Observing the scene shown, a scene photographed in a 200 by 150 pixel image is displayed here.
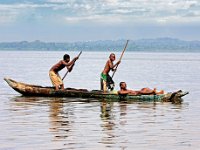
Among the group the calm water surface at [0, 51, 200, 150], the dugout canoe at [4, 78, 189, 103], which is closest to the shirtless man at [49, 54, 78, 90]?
the dugout canoe at [4, 78, 189, 103]

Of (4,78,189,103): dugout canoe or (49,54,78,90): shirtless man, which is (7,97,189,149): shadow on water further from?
(49,54,78,90): shirtless man

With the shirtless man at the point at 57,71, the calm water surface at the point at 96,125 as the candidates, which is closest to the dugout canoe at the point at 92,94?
the shirtless man at the point at 57,71

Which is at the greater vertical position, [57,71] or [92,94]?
[57,71]

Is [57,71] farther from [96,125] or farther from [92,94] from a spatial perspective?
[96,125]

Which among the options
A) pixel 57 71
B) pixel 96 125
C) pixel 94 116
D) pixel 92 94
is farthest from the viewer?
pixel 57 71

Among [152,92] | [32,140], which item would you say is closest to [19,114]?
[32,140]

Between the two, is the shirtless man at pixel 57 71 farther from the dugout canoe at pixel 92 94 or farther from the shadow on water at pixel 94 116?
the shadow on water at pixel 94 116

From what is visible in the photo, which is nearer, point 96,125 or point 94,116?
point 96,125

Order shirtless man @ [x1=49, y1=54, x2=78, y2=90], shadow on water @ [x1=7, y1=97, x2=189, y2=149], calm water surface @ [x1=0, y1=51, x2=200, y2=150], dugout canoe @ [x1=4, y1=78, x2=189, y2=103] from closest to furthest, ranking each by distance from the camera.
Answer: calm water surface @ [x1=0, y1=51, x2=200, y2=150] < shadow on water @ [x1=7, y1=97, x2=189, y2=149] < dugout canoe @ [x1=4, y1=78, x2=189, y2=103] < shirtless man @ [x1=49, y1=54, x2=78, y2=90]

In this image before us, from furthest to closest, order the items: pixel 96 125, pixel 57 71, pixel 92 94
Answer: pixel 57 71 < pixel 92 94 < pixel 96 125

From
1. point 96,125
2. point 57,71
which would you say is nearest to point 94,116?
point 96,125

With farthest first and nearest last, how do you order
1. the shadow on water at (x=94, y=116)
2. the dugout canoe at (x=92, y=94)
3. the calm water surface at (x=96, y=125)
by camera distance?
the dugout canoe at (x=92, y=94) < the shadow on water at (x=94, y=116) < the calm water surface at (x=96, y=125)

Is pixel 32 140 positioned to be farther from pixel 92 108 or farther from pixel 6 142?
pixel 92 108

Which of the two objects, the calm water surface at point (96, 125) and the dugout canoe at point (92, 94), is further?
the dugout canoe at point (92, 94)
